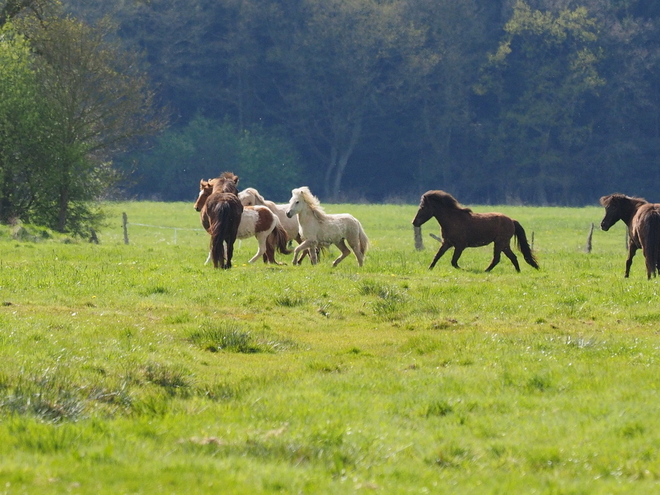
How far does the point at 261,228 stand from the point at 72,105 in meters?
17.0

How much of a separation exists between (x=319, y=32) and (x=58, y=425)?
81535 mm

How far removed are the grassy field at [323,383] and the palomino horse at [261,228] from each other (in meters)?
2.83

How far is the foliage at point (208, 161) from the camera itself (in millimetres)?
84125

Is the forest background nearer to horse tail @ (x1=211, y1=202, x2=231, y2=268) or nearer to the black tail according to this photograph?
horse tail @ (x1=211, y1=202, x2=231, y2=268)

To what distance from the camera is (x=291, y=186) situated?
287 ft

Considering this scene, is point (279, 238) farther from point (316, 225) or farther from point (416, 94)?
point (416, 94)

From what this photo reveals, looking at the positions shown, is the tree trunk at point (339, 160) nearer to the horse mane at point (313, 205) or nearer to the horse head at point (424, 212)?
the horse head at point (424, 212)

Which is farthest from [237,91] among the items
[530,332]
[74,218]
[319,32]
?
[530,332]

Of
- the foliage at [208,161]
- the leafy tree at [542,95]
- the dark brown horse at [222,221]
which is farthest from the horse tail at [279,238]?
the leafy tree at [542,95]

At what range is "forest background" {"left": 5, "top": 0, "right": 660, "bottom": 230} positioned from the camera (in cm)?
8606

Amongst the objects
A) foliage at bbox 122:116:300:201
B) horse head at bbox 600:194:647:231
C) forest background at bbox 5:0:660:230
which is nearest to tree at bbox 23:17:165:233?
horse head at bbox 600:194:647:231

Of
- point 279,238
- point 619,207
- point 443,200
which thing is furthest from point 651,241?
point 279,238

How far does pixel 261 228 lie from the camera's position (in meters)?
23.5

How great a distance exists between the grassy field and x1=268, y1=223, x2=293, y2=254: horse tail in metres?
3.77
